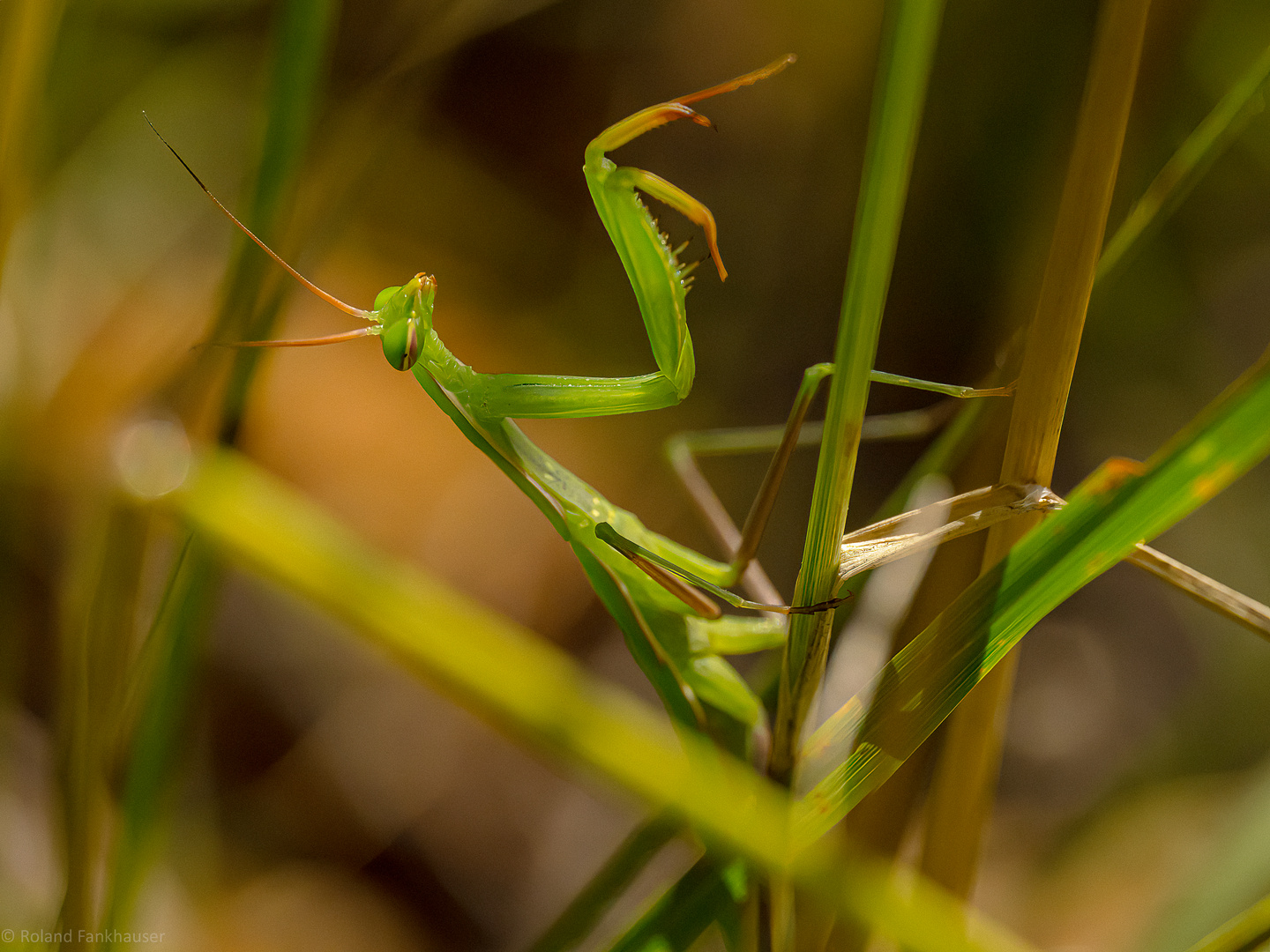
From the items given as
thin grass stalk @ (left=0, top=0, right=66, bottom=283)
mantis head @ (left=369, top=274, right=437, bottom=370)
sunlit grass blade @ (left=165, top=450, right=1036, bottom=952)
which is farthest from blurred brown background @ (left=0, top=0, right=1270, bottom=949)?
sunlit grass blade @ (left=165, top=450, right=1036, bottom=952)

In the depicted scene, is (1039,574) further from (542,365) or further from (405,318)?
(542,365)

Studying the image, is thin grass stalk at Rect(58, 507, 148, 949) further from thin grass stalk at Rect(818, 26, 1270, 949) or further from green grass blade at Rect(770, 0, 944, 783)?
thin grass stalk at Rect(818, 26, 1270, 949)

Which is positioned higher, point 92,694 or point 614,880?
point 92,694

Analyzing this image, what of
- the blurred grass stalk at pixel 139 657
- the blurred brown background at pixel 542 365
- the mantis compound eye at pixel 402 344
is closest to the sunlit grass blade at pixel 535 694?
the blurred grass stalk at pixel 139 657

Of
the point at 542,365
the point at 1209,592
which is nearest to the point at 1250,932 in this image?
the point at 1209,592

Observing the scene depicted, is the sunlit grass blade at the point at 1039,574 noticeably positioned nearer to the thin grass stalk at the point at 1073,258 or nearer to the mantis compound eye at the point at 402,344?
the thin grass stalk at the point at 1073,258
